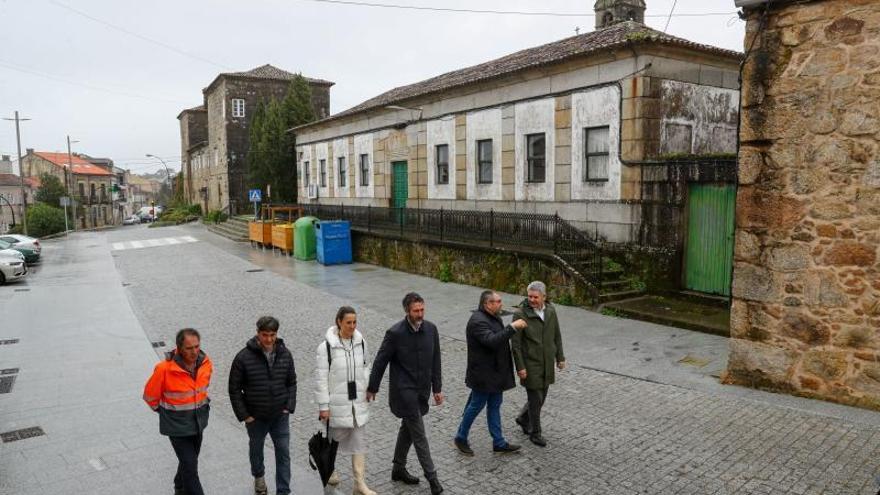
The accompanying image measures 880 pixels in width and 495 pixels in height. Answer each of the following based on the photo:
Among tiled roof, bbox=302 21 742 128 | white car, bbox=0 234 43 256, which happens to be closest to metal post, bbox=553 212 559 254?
tiled roof, bbox=302 21 742 128

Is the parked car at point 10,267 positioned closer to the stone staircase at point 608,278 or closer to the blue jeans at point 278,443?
the stone staircase at point 608,278

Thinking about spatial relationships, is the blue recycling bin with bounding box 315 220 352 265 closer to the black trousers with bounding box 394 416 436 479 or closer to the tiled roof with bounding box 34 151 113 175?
the black trousers with bounding box 394 416 436 479

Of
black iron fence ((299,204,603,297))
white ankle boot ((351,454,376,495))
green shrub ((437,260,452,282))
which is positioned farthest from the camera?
green shrub ((437,260,452,282))

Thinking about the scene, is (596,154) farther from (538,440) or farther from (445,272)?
(538,440)

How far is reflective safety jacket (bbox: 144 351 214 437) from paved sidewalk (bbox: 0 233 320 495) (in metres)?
0.91

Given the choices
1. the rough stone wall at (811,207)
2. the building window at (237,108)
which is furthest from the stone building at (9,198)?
the rough stone wall at (811,207)

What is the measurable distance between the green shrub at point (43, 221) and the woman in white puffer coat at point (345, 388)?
1917 inches

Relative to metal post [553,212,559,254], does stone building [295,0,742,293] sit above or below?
above

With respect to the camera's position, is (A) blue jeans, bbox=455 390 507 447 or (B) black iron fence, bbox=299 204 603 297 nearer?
(A) blue jeans, bbox=455 390 507 447

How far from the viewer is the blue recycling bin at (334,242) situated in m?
21.3

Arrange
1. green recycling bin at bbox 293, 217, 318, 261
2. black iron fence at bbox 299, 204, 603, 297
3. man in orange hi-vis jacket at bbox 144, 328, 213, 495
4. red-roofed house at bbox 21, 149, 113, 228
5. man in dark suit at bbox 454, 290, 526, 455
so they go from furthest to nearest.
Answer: red-roofed house at bbox 21, 149, 113, 228 → green recycling bin at bbox 293, 217, 318, 261 → black iron fence at bbox 299, 204, 603, 297 → man in dark suit at bbox 454, 290, 526, 455 → man in orange hi-vis jacket at bbox 144, 328, 213, 495

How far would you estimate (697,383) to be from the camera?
8047 mm

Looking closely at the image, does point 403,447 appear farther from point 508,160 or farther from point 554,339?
point 508,160

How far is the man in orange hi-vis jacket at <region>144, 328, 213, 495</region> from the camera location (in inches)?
186
